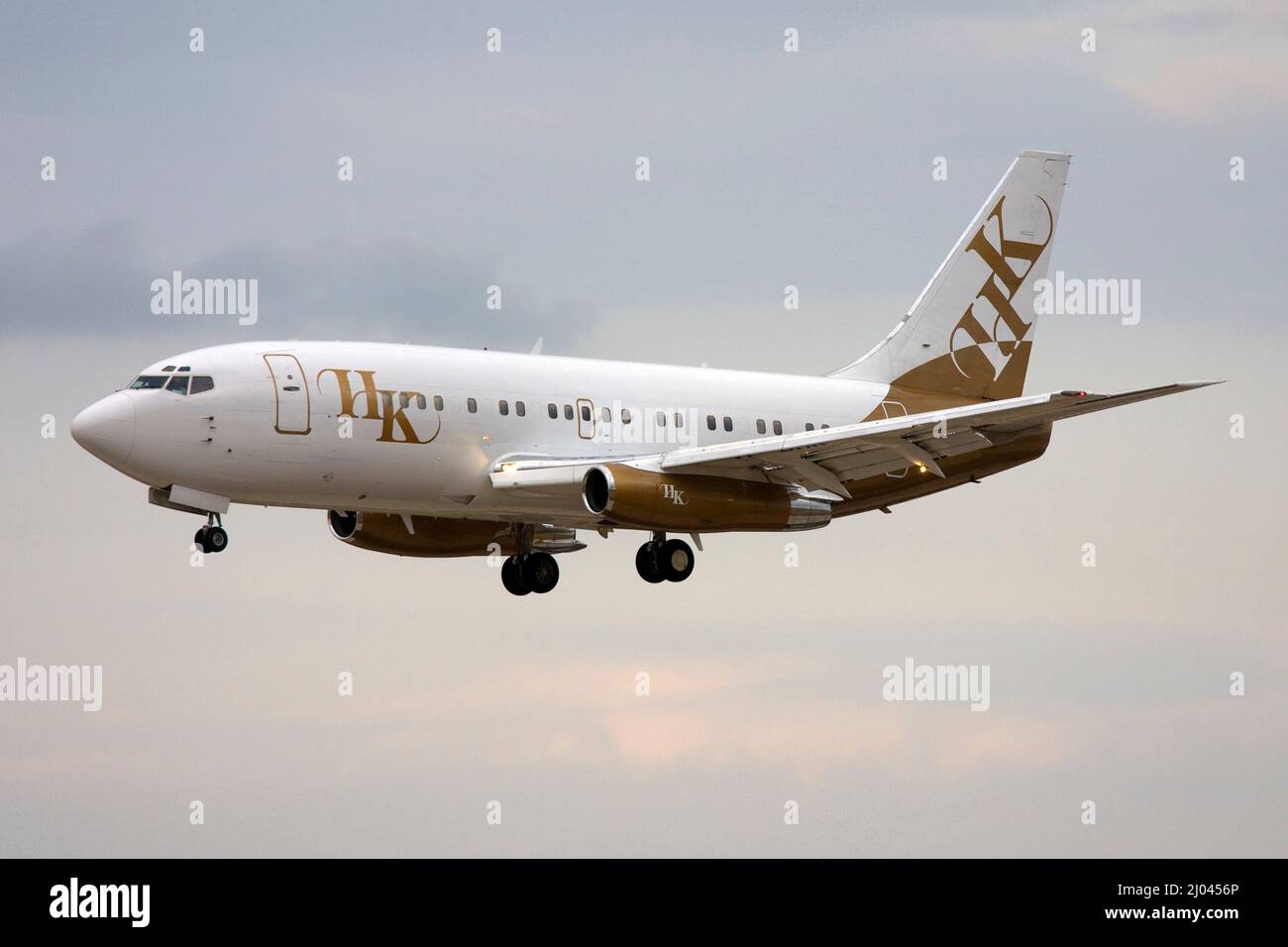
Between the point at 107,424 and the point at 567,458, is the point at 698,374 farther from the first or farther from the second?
the point at 107,424

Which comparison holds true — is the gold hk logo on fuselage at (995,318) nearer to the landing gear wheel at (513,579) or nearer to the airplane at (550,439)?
the airplane at (550,439)

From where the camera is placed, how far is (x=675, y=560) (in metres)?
58.8

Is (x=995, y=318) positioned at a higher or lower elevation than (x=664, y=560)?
higher

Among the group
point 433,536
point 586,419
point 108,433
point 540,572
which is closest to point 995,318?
point 586,419

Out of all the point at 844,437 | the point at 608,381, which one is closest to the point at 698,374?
the point at 608,381

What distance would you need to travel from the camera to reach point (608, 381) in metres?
58.2

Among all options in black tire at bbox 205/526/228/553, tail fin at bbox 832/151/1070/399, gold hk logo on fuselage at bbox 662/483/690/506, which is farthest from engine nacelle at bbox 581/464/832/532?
black tire at bbox 205/526/228/553

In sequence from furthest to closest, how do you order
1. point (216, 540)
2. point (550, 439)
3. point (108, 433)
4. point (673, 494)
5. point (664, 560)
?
point (664, 560)
point (550, 439)
point (673, 494)
point (216, 540)
point (108, 433)

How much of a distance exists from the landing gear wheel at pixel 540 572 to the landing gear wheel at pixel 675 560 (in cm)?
474

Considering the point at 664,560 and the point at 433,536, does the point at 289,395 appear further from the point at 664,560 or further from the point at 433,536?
the point at 664,560

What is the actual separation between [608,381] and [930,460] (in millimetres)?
8578

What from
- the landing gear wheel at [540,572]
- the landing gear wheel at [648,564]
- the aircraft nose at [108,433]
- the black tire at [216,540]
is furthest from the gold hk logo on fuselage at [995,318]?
the aircraft nose at [108,433]

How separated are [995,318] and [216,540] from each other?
25.6 meters

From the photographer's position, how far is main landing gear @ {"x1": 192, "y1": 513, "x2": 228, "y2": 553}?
172ft
